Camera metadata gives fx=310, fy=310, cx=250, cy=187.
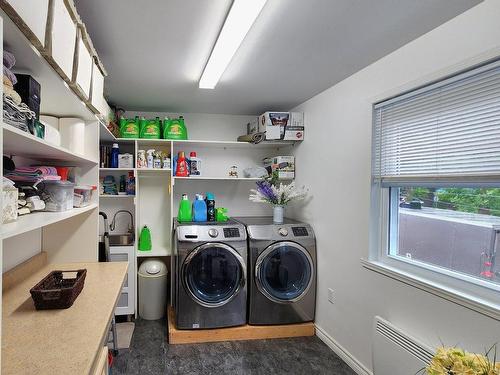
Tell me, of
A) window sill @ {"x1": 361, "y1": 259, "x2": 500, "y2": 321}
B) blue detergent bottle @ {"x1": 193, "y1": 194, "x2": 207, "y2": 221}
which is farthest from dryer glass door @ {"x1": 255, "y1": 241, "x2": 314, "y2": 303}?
window sill @ {"x1": 361, "y1": 259, "x2": 500, "y2": 321}

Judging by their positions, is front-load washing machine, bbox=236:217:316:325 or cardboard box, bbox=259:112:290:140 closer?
front-load washing machine, bbox=236:217:316:325

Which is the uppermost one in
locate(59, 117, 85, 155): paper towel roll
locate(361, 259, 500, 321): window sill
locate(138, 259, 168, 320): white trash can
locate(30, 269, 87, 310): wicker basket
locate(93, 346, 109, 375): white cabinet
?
locate(59, 117, 85, 155): paper towel roll

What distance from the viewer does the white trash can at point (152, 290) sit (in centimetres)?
325

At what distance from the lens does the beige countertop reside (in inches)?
37.6

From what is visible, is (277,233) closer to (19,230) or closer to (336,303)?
(336,303)

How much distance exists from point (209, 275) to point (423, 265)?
1812mm

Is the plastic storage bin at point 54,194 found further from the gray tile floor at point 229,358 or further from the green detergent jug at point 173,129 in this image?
the green detergent jug at point 173,129

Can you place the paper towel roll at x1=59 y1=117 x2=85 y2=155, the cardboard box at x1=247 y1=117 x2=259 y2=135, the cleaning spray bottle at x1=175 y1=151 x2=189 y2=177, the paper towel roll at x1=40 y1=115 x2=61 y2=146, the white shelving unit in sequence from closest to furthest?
the white shelving unit < the paper towel roll at x1=40 y1=115 x2=61 y2=146 < the paper towel roll at x1=59 y1=117 x2=85 y2=155 < the cleaning spray bottle at x1=175 y1=151 x2=189 y2=177 < the cardboard box at x1=247 y1=117 x2=259 y2=135

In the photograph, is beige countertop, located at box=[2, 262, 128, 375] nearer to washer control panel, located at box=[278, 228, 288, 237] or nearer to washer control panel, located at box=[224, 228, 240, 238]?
washer control panel, located at box=[224, 228, 240, 238]

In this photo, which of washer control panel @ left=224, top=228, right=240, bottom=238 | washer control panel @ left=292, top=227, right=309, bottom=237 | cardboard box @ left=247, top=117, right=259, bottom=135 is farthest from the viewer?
cardboard box @ left=247, top=117, right=259, bottom=135

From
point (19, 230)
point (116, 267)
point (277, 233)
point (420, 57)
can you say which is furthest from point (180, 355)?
point (420, 57)

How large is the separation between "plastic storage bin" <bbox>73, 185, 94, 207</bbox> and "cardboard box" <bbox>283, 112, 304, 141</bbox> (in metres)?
1.98

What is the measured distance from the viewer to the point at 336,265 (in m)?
2.74

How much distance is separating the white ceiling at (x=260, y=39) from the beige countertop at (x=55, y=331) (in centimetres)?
143
